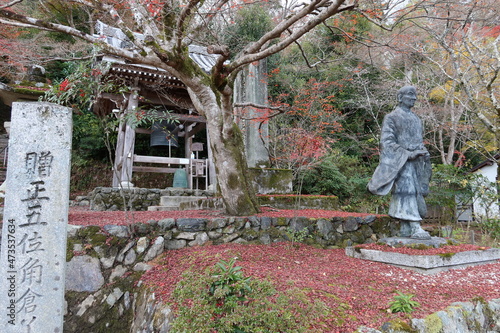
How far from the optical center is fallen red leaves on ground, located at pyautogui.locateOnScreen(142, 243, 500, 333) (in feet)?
8.87

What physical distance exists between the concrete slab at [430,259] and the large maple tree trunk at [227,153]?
2.07m

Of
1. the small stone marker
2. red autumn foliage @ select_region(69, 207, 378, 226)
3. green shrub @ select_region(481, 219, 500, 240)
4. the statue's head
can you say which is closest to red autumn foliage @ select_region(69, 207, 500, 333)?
red autumn foliage @ select_region(69, 207, 378, 226)

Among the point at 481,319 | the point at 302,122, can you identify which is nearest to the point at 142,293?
the point at 481,319

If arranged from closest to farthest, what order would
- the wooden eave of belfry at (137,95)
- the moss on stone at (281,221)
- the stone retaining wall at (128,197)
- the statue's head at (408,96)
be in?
the statue's head at (408,96), the moss on stone at (281,221), the wooden eave of belfry at (137,95), the stone retaining wall at (128,197)

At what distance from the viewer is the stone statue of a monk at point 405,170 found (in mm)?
4789

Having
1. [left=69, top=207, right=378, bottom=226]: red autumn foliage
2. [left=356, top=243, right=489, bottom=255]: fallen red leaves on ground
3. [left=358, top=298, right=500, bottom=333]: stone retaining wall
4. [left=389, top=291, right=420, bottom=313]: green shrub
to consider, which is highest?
[left=69, top=207, right=378, bottom=226]: red autumn foliage

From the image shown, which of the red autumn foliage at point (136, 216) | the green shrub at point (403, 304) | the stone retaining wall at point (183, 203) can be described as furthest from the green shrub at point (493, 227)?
the green shrub at point (403, 304)

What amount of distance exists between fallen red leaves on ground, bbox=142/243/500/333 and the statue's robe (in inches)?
42.4

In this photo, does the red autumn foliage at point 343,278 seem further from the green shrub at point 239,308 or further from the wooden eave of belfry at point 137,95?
the wooden eave of belfry at point 137,95

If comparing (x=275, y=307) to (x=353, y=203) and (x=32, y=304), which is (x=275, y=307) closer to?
(x=32, y=304)

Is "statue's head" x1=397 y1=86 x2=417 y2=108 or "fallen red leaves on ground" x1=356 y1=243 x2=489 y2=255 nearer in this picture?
"fallen red leaves on ground" x1=356 y1=243 x2=489 y2=255

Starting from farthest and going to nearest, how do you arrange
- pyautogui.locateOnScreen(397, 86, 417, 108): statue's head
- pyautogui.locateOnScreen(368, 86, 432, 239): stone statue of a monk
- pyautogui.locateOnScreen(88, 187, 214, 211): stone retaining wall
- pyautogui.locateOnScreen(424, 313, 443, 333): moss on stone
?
pyautogui.locateOnScreen(88, 187, 214, 211): stone retaining wall
pyautogui.locateOnScreen(397, 86, 417, 108): statue's head
pyautogui.locateOnScreen(368, 86, 432, 239): stone statue of a monk
pyautogui.locateOnScreen(424, 313, 443, 333): moss on stone

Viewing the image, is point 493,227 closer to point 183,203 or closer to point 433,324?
point 433,324

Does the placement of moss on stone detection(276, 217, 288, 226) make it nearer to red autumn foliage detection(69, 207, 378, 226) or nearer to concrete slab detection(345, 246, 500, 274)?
red autumn foliage detection(69, 207, 378, 226)
